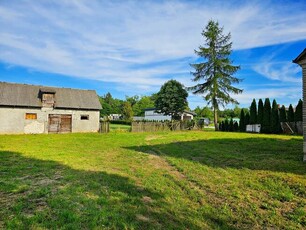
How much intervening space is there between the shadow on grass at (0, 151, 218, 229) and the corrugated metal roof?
65.6 ft

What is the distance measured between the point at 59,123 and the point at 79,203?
23.2 m

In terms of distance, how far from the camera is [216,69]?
30.4 m

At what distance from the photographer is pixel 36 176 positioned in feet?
21.0

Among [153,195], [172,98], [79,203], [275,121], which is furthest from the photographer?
[172,98]

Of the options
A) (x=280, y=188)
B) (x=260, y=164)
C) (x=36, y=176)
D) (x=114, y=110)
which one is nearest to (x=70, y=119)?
(x=36, y=176)

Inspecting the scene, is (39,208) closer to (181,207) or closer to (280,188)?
(181,207)

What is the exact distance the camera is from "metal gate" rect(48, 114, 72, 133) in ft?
82.4

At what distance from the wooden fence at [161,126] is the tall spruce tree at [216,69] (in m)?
3.85

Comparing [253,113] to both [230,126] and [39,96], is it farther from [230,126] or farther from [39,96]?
[39,96]

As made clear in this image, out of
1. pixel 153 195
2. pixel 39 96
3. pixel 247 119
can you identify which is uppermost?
pixel 39 96

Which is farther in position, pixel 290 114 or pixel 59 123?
pixel 59 123

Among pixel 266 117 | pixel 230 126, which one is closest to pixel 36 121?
pixel 230 126

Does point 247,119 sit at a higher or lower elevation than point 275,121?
higher

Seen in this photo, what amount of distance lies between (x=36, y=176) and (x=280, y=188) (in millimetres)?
6778
